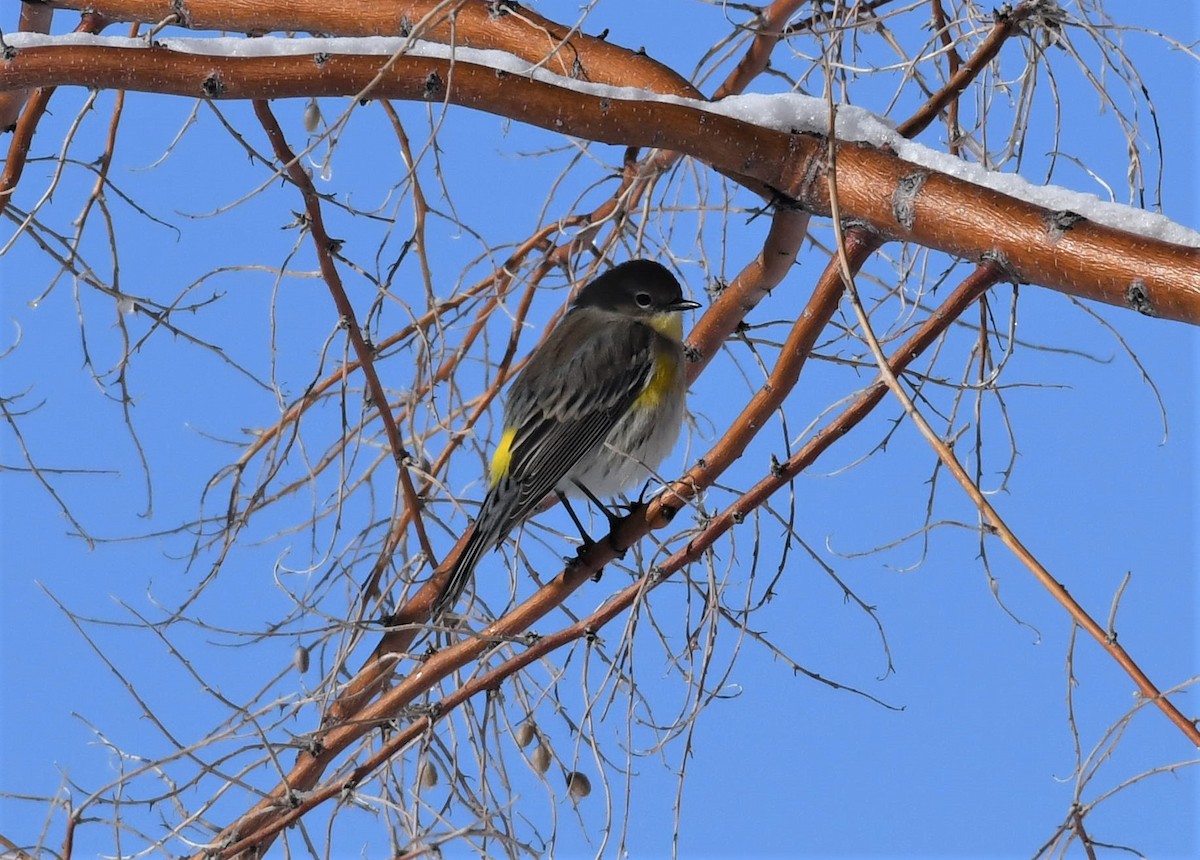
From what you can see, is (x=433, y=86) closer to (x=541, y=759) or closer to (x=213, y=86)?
(x=213, y=86)

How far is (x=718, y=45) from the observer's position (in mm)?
3441

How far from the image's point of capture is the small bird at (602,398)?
155 inches

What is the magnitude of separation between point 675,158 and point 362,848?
2027 millimetres

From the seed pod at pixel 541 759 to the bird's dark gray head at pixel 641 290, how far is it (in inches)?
64.9

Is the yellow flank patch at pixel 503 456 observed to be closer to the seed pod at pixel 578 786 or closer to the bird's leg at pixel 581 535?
the bird's leg at pixel 581 535

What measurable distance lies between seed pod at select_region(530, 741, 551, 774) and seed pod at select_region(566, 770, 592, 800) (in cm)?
9

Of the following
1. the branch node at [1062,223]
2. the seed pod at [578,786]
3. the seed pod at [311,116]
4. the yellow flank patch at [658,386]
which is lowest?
the seed pod at [578,786]

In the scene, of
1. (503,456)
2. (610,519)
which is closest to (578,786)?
(610,519)

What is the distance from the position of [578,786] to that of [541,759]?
127mm

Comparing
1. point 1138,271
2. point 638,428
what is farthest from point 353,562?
point 1138,271

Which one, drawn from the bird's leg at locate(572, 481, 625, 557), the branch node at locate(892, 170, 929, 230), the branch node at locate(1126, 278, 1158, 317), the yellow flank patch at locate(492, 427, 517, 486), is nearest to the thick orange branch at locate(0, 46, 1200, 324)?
the branch node at locate(892, 170, 929, 230)

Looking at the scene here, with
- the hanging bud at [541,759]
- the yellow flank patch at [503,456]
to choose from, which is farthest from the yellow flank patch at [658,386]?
the hanging bud at [541,759]

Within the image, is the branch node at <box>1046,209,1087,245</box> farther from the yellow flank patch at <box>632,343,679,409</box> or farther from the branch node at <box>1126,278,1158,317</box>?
the yellow flank patch at <box>632,343,679,409</box>

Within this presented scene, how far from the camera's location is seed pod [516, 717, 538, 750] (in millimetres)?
3051
